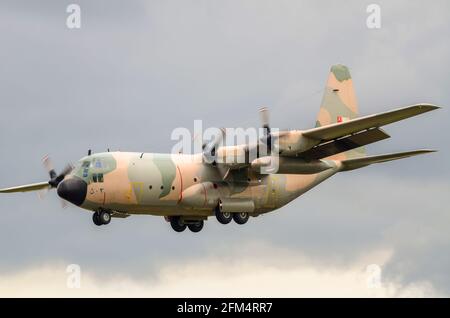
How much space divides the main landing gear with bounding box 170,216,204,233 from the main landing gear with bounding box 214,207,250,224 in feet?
5.07

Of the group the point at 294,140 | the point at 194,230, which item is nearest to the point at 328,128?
the point at 294,140

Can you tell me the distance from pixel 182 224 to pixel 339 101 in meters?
7.99

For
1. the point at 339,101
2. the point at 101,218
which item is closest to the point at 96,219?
the point at 101,218

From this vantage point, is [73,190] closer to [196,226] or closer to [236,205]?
[196,226]

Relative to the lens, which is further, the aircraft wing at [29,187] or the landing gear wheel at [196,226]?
the aircraft wing at [29,187]

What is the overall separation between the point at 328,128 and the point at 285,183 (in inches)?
178

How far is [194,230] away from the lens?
43062 mm

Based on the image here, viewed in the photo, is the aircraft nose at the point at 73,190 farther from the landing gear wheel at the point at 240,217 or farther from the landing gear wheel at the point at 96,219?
the landing gear wheel at the point at 240,217

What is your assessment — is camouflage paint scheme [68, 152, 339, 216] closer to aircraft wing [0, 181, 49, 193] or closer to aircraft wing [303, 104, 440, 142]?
aircraft wing [303, 104, 440, 142]

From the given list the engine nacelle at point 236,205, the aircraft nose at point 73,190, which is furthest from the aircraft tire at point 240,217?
the aircraft nose at point 73,190

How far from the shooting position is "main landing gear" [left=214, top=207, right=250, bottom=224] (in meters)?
41.5

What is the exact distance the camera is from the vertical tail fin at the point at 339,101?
44812 mm

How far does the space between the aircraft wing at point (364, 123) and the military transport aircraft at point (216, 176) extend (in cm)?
3

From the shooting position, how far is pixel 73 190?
128 feet
